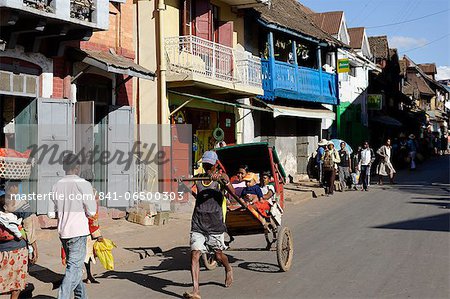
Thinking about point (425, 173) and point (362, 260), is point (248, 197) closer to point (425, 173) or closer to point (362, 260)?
point (362, 260)

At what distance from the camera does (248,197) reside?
9055mm

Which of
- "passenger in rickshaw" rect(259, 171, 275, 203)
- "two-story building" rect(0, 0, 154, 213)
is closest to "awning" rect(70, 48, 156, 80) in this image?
"two-story building" rect(0, 0, 154, 213)

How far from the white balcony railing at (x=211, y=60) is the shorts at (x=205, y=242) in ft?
31.8

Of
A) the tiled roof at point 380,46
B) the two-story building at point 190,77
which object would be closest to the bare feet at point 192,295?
the two-story building at point 190,77

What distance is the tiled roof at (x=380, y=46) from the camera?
50344 mm

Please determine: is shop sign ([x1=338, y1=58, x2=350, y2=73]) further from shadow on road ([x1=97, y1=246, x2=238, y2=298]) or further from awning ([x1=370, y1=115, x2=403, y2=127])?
shadow on road ([x1=97, y1=246, x2=238, y2=298])

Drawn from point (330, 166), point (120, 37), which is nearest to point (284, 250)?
point (120, 37)

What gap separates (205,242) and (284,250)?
1.75 m

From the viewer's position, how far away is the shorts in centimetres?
742

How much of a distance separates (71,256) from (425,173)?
28.5 m

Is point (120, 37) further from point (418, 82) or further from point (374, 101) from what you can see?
point (418, 82)

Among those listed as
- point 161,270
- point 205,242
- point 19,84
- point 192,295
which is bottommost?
point 161,270

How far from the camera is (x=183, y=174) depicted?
53.4 feet

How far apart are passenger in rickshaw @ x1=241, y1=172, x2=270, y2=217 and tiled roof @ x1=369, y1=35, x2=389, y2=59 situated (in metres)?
43.8
